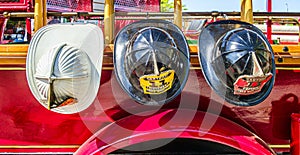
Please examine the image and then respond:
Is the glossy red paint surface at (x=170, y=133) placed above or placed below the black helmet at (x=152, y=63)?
below

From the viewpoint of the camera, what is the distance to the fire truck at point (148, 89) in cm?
163

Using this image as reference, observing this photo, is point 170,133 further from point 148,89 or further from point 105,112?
point 105,112

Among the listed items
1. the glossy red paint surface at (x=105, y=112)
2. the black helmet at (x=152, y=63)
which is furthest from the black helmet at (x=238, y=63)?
the glossy red paint surface at (x=105, y=112)

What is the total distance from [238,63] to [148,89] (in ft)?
1.42

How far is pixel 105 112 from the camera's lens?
80.0 inches

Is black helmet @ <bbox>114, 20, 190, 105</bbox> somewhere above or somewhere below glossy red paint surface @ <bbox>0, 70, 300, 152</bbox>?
above

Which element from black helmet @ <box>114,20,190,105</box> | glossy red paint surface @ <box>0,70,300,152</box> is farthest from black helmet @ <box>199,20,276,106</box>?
glossy red paint surface @ <box>0,70,300,152</box>

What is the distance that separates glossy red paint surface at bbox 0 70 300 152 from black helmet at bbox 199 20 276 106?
270 mm

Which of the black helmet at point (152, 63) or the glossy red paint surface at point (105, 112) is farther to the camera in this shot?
the glossy red paint surface at point (105, 112)

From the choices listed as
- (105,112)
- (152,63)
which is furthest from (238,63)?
(105,112)

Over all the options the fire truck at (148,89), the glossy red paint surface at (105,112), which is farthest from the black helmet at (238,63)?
the glossy red paint surface at (105,112)

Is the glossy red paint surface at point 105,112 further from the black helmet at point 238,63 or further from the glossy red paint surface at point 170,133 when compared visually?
the black helmet at point 238,63

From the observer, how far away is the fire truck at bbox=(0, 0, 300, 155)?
5.35 ft

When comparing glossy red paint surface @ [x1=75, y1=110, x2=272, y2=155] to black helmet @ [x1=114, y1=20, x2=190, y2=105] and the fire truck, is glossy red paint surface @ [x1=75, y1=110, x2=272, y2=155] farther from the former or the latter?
black helmet @ [x1=114, y1=20, x2=190, y2=105]
